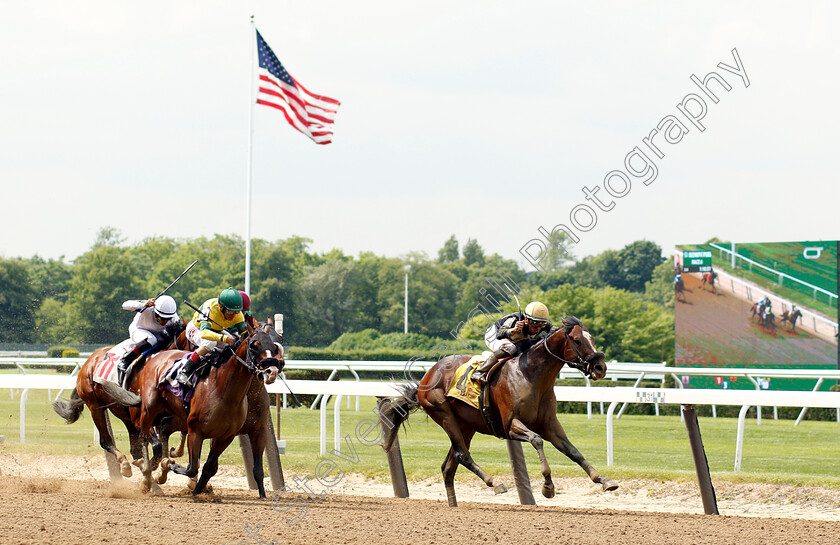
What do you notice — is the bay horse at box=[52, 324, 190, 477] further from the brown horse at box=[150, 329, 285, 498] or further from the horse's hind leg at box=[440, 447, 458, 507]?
the horse's hind leg at box=[440, 447, 458, 507]

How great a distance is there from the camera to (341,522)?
5668 mm

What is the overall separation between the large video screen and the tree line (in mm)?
10502

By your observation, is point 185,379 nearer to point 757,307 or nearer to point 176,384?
point 176,384

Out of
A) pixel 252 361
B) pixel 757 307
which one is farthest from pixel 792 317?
pixel 252 361

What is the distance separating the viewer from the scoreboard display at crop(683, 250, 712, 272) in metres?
20.6

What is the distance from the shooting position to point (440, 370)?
767 cm

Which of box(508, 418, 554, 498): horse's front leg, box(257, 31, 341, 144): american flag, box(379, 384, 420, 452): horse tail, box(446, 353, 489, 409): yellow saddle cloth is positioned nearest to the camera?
box(508, 418, 554, 498): horse's front leg

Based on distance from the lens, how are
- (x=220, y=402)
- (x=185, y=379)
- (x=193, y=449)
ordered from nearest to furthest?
(x=220, y=402) < (x=193, y=449) < (x=185, y=379)

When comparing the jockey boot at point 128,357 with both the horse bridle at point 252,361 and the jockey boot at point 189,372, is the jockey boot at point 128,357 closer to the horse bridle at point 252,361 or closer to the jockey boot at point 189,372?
the jockey boot at point 189,372

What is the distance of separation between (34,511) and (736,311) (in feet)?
56.1

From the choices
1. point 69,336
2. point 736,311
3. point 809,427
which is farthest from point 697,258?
point 69,336

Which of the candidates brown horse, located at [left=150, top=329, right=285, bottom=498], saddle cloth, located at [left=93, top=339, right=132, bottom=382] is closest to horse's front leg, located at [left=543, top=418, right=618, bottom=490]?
brown horse, located at [left=150, top=329, right=285, bottom=498]

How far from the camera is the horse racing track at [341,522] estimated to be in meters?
5.04

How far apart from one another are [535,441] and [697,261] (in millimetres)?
15170
